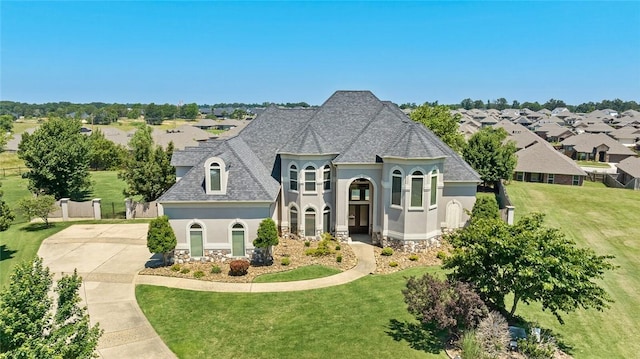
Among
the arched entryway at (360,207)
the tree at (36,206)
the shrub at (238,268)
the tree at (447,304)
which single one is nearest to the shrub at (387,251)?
the arched entryway at (360,207)

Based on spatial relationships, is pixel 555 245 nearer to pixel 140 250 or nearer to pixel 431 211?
pixel 431 211

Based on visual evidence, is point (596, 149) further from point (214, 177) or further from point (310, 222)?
point (214, 177)

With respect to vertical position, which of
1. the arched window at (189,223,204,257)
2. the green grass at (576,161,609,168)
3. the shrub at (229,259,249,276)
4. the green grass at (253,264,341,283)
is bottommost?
the green grass at (253,264,341,283)

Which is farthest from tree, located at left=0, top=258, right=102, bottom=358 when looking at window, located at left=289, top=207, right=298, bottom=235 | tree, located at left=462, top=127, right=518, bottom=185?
tree, located at left=462, top=127, right=518, bottom=185

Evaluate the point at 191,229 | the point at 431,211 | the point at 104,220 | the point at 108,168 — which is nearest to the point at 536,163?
the point at 431,211

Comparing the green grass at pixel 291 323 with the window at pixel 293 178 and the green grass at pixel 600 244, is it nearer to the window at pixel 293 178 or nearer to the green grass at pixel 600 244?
the green grass at pixel 600 244

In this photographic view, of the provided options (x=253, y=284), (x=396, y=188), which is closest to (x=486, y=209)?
(x=396, y=188)

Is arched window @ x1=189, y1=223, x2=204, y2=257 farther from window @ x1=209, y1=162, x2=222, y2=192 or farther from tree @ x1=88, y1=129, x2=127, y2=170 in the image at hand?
tree @ x1=88, y1=129, x2=127, y2=170
